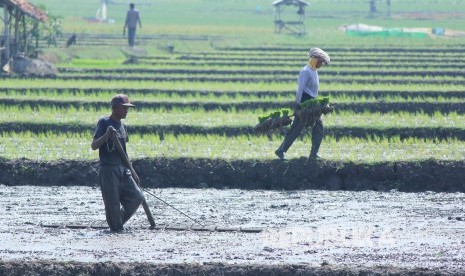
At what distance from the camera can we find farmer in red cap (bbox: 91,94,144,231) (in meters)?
10.8

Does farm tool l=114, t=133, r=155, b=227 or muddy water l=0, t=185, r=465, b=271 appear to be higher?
farm tool l=114, t=133, r=155, b=227

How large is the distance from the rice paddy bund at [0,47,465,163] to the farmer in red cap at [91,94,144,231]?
11.8 ft

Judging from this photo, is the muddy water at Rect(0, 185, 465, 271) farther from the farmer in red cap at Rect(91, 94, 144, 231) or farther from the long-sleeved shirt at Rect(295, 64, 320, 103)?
the long-sleeved shirt at Rect(295, 64, 320, 103)

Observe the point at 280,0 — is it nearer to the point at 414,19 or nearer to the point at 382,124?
the point at 414,19

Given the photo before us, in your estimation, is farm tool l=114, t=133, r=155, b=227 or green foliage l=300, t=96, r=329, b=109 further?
green foliage l=300, t=96, r=329, b=109

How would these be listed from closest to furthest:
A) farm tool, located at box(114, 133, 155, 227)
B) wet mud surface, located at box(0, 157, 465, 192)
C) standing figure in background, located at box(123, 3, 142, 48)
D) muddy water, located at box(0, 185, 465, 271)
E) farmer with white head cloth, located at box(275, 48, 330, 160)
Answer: muddy water, located at box(0, 185, 465, 271) → farm tool, located at box(114, 133, 155, 227) → farmer with white head cloth, located at box(275, 48, 330, 160) → wet mud surface, located at box(0, 157, 465, 192) → standing figure in background, located at box(123, 3, 142, 48)

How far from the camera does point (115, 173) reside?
10867 millimetres

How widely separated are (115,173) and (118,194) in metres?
0.20

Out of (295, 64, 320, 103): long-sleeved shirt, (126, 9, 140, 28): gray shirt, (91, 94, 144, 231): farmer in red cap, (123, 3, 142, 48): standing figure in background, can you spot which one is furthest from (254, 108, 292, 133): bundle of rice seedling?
(126, 9, 140, 28): gray shirt

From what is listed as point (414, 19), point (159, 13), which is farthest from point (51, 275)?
point (159, 13)

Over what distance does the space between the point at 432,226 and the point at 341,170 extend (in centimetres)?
335

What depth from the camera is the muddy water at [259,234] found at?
9.58 metres

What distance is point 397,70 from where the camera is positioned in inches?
1204

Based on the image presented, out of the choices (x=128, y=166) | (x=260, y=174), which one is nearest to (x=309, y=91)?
(x=260, y=174)
